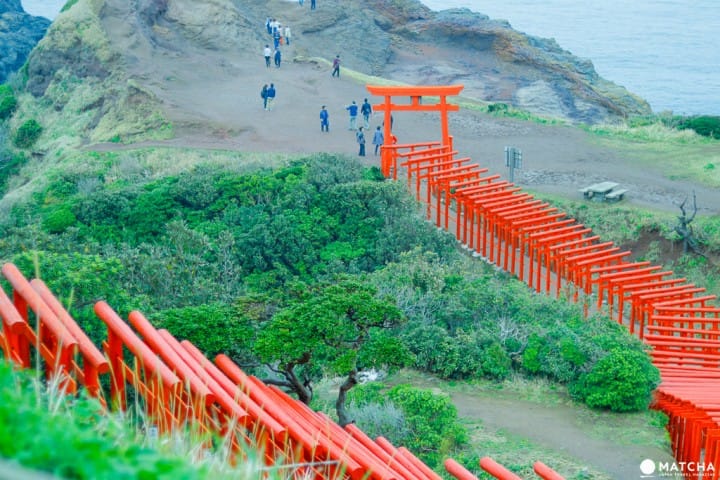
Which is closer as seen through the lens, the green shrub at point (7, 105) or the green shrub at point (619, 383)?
the green shrub at point (619, 383)

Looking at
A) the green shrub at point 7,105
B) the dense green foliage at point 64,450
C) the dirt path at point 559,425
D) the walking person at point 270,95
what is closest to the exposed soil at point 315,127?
the walking person at point 270,95

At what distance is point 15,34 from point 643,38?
5593 centimetres

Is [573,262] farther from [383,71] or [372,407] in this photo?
[383,71]

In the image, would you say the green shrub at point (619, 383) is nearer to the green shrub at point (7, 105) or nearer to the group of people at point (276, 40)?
the group of people at point (276, 40)

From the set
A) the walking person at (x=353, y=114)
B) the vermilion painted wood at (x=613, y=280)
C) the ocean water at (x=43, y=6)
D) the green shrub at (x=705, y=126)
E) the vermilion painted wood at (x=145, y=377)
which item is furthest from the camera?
the ocean water at (x=43, y=6)

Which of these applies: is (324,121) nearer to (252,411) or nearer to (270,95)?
(270,95)

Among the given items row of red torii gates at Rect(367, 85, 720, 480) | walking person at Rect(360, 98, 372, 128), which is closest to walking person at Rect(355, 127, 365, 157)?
row of red torii gates at Rect(367, 85, 720, 480)

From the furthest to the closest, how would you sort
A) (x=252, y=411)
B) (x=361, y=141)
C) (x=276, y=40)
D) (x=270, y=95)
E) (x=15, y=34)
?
(x=15, y=34), (x=276, y=40), (x=270, y=95), (x=361, y=141), (x=252, y=411)

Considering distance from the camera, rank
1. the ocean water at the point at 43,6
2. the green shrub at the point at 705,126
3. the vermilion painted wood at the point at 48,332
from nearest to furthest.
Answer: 1. the vermilion painted wood at the point at 48,332
2. the green shrub at the point at 705,126
3. the ocean water at the point at 43,6

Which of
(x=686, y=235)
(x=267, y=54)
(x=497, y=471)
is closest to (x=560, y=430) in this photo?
(x=497, y=471)

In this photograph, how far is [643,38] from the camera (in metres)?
94.4

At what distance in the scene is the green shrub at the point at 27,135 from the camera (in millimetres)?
34844

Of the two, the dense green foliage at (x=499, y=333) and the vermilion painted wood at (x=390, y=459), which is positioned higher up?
the vermilion painted wood at (x=390, y=459)

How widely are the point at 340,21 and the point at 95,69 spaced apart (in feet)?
62.8
